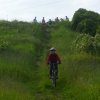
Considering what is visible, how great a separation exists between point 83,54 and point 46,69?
11.2ft

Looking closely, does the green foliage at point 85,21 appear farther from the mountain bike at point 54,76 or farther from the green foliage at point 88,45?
the mountain bike at point 54,76

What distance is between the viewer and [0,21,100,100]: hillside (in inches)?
762

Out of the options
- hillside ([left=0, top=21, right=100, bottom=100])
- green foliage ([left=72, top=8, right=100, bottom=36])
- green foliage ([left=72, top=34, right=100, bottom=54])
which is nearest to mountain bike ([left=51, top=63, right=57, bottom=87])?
hillside ([left=0, top=21, right=100, bottom=100])

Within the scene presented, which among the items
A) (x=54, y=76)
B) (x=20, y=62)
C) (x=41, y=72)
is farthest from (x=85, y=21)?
(x=54, y=76)

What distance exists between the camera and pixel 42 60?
97.8 ft

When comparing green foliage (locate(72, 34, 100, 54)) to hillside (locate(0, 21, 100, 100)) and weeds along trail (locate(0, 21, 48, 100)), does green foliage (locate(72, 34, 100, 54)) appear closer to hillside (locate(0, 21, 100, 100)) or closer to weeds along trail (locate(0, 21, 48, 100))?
hillside (locate(0, 21, 100, 100))

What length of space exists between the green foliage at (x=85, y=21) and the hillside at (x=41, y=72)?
2472mm

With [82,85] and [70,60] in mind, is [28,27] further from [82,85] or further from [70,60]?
[82,85]

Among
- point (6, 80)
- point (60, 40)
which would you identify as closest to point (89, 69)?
point (6, 80)

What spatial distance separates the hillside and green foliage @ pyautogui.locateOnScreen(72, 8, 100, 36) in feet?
8.11

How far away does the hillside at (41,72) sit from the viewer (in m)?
19.4

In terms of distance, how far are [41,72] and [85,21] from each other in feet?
54.3

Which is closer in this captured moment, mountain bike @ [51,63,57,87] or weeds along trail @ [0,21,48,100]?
weeds along trail @ [0,21,48,100]

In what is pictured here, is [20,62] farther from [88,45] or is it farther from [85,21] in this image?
[85,21]
